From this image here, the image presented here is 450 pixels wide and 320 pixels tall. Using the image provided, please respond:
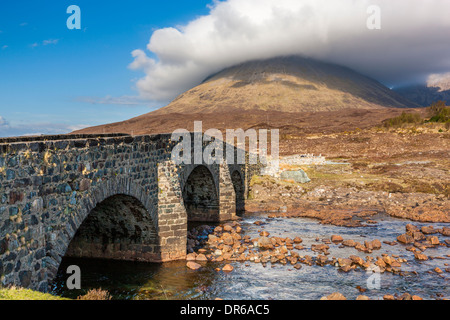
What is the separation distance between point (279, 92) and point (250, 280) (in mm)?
148145

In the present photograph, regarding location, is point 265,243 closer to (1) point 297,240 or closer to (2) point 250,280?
(1) point 297,240

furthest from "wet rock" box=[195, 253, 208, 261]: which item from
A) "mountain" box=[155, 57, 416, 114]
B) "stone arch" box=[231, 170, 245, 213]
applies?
"mountain" box=[155, 57, 416, 114]

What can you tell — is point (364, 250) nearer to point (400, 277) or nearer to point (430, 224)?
point (400, 277)

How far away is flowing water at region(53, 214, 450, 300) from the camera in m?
11.7

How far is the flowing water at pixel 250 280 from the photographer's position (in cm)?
1170

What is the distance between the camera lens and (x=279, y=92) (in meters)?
156

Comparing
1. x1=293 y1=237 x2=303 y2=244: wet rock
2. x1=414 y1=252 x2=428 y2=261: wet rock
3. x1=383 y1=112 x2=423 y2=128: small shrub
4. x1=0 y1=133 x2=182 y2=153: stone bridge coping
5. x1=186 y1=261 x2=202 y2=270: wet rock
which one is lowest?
x1=186 y1=261 x2=202 y2=270: wet rock

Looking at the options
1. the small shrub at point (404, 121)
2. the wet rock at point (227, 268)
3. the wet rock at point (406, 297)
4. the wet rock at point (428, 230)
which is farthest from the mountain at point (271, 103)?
the wet rock at point (406, 297)

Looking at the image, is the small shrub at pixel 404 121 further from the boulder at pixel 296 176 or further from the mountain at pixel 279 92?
the mountain at pixel 279 92

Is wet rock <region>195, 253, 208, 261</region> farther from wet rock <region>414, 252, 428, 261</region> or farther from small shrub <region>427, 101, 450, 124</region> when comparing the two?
small shrub <region>427, 101, 450, 124</region>

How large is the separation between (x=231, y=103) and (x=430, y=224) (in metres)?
128

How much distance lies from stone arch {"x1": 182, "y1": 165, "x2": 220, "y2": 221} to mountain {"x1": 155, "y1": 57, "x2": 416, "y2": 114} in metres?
115

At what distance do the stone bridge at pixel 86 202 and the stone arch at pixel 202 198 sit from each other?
1.82m
